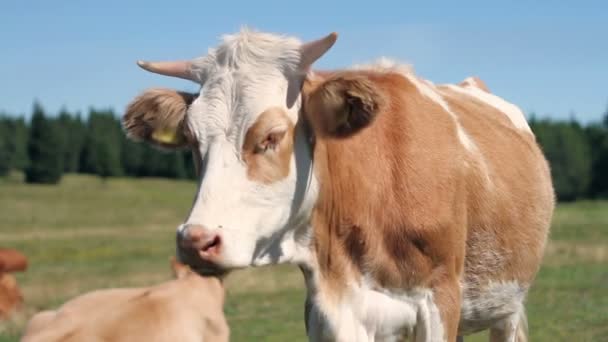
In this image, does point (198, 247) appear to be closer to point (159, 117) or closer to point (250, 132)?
point (250, 132)

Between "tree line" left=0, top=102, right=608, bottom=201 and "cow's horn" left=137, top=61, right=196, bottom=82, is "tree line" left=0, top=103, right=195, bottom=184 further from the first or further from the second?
"cow's horn" left=137, top=61, right=196, bottom=82

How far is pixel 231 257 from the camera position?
5.81m

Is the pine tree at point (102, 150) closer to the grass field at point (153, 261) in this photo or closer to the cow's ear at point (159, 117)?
the grass field at point (153, 261)

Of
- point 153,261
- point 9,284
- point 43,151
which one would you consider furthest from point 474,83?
point 43,151

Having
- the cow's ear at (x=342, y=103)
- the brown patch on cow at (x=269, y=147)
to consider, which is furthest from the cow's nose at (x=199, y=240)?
the cow's ear at (x=342, y=103)

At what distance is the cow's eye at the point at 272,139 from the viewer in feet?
19.7

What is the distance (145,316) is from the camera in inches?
233

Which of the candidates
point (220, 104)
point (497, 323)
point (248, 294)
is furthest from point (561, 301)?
point (220, 104)

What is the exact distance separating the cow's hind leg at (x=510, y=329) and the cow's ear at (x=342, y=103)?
8.80ft

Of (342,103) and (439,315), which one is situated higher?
(342,103)

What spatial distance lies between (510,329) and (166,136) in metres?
3.31

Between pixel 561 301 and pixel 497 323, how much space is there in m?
9.96

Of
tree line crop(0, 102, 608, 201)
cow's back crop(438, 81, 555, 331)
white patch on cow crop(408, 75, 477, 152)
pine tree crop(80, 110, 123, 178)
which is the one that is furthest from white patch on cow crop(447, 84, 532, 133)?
pine tree crop(80, 110, 123, 178)

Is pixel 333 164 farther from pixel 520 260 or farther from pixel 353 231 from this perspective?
pixel 520 260
